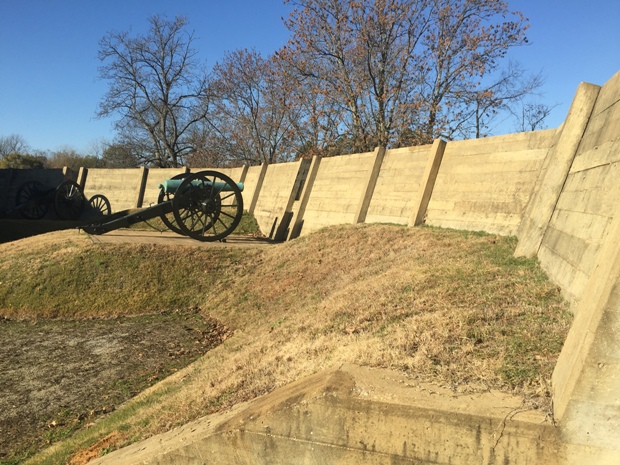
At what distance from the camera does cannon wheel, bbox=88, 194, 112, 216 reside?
24828 millimetres

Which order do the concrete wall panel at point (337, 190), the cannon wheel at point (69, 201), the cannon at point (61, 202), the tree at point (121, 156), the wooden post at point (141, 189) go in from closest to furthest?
the concrete wall panel at point (337, 190) < the cannon at point (61, 202) < the cannon wheel at point (69, 201) < the wooden post at point (141, 189) < the tree at point (121, 156)

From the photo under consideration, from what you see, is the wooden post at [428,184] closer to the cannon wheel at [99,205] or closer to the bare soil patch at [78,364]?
the bare soil patch at [78,364]

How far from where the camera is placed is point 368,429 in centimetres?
318

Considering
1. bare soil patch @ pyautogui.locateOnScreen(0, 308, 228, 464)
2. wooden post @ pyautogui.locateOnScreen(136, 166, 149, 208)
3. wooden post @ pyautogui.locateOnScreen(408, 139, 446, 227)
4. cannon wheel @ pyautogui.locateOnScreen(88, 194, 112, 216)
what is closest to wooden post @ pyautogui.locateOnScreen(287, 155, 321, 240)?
wooden post @ pyautogui.locateOnScreen(408, 139, 446, 227)

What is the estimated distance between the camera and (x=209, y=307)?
10867mm

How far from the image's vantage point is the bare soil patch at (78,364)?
5.80m

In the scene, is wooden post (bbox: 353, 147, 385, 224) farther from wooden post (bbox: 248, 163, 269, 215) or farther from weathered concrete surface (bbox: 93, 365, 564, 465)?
weathered concrete surface (bbox: 93, 365, 564, 465)

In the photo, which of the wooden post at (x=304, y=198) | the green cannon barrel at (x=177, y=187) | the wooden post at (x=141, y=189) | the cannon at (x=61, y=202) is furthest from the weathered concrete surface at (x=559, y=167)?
the cannon at (x=61, y=202)

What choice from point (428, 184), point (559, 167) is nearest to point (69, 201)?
point (428, 184)

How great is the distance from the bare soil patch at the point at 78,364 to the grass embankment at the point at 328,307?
19.5 inches

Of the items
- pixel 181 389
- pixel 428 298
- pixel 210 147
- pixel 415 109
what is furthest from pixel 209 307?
pixel 210 147

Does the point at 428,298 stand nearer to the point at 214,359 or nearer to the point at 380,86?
the point at 214,359

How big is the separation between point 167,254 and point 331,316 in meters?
7.79

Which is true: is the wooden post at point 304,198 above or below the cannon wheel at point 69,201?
above
